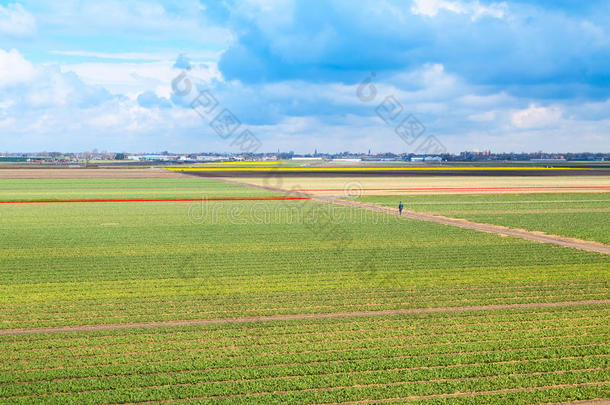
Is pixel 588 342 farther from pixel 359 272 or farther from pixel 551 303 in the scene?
pixel 359 272

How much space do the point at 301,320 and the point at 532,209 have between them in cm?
4865

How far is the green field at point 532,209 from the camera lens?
45438 millimetres

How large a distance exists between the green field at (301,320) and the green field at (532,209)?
31.4 ft

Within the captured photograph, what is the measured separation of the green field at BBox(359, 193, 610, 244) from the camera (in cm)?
4544

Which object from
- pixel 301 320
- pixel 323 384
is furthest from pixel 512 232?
pixel 323 384

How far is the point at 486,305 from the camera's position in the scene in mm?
22000

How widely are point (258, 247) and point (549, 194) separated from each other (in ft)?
202

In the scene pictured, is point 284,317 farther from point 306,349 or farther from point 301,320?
point 306,349

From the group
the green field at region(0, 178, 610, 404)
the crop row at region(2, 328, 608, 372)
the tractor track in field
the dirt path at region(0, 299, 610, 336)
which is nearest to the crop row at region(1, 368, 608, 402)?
the green field at region(0, 178, 610, 404)

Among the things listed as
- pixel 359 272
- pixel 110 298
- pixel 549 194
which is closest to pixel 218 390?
pixel 110 298

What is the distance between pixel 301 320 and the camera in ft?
65.1

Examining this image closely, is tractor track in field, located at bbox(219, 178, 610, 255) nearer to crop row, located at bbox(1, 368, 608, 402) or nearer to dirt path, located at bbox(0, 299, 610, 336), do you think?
dirt path, located at bbox(0, 299, 610, 336)

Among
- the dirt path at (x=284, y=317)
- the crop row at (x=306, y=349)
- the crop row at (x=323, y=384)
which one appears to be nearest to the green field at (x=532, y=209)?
the dirt path at (x=284, y=317)

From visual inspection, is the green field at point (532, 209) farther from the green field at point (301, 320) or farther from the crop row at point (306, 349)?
the crop row at point (306, 349)
